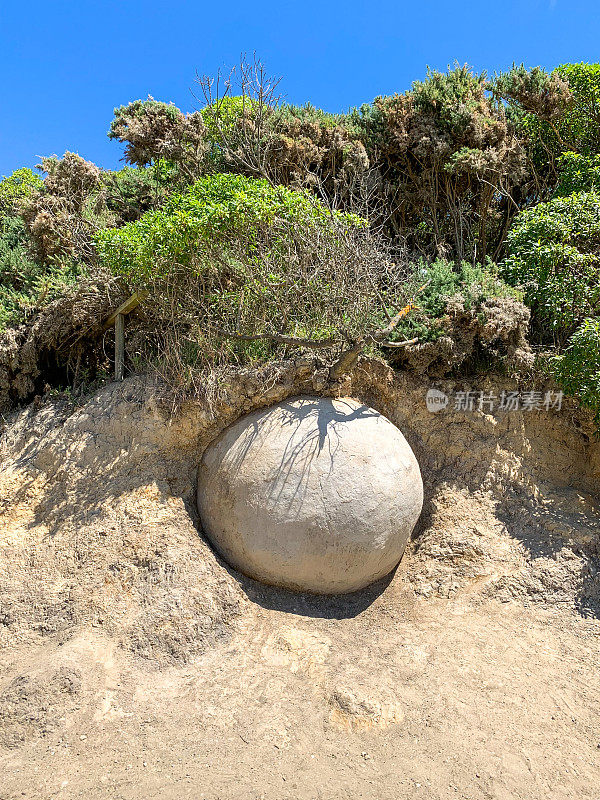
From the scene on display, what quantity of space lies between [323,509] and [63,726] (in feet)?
8.75

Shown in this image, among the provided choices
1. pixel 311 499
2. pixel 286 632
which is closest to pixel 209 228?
pixel 311 499

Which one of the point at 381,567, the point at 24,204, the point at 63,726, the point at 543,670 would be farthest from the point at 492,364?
the point at 24,204

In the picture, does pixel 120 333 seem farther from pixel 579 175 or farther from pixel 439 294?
pixel 579 175

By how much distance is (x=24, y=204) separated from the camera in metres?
7.91

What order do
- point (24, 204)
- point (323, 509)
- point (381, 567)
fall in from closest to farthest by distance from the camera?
point (323, 509), point (381, 567), point (24, 204)

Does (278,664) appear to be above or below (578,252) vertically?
below

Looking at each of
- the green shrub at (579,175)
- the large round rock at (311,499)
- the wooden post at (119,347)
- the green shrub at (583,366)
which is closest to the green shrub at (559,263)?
the green shrub at (583,366)

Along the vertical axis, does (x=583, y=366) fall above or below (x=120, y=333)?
above

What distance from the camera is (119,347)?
695cm

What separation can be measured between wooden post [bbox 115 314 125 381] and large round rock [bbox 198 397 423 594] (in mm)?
1840

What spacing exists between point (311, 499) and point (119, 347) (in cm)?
323

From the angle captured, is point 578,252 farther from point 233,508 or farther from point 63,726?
point 63,726

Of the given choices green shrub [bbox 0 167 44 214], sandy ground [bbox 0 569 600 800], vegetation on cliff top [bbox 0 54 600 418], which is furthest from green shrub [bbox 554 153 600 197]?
green shrub [bbox 0 167 44 214]

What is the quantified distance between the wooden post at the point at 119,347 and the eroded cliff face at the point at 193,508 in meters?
0.29
